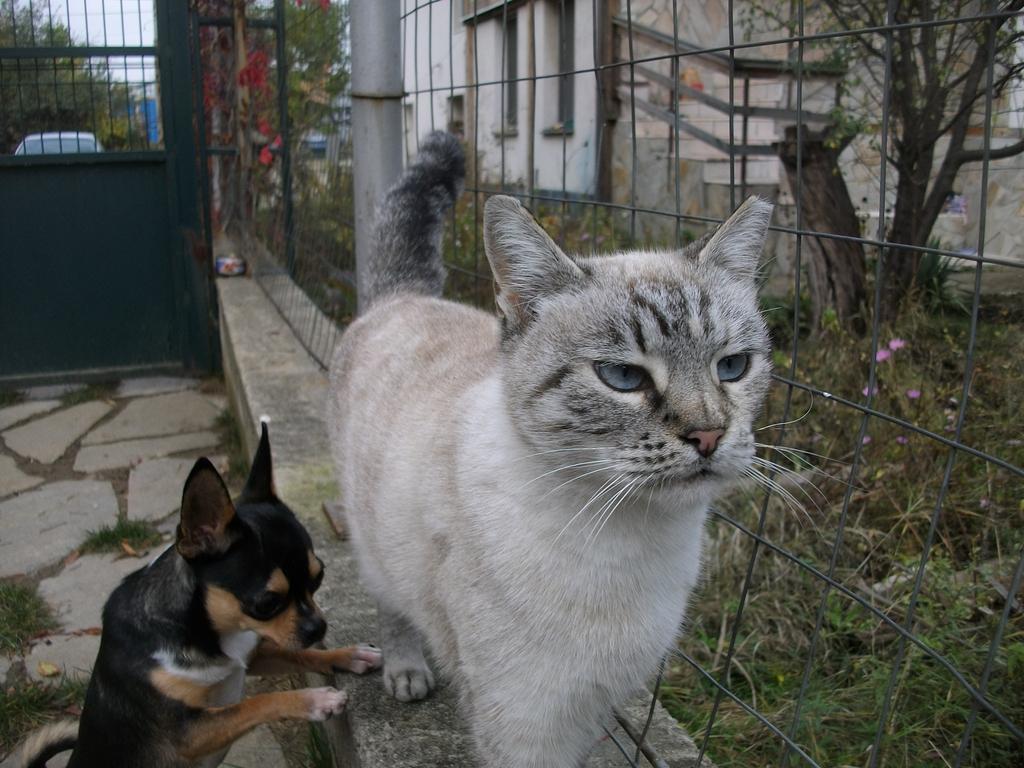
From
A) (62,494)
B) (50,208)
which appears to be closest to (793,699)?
(62,494)

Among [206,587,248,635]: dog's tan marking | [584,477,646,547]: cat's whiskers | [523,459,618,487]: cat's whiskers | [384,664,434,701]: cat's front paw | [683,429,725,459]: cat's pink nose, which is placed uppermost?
[683,429,725,459]: cat's pink nose

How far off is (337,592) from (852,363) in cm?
237

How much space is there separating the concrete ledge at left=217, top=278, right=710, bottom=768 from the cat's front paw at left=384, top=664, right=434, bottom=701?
0.02 meters

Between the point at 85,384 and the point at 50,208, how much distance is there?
1172 mm

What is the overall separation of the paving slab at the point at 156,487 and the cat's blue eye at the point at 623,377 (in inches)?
128

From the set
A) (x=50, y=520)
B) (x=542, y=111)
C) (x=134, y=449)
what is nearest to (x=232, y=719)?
(x=50, y=520)

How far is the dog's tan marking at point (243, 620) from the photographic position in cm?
236

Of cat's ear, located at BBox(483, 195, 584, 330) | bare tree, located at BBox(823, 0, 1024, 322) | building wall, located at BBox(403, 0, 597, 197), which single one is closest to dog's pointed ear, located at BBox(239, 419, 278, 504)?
cat's ear, located at BBox(483, 195, 584, 330)

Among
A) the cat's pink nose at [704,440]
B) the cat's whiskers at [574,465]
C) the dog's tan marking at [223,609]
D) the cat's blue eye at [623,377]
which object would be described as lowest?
the dog's tan marking at [223,609]

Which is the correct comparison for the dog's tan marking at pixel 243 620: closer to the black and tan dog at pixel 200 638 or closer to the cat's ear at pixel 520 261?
the black and tan dog at pixel 200 638

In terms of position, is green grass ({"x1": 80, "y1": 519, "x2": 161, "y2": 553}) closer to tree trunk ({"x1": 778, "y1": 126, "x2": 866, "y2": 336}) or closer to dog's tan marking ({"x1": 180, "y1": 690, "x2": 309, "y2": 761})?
dog's tan marking ({"x1": 180, "y1": 690, "x2": 309, "y2": 761})

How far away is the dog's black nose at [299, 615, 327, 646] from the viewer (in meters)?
2.39

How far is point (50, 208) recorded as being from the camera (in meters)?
6.11

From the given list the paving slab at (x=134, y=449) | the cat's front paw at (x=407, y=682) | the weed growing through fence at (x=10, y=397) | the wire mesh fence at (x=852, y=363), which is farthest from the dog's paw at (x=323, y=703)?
the weed growing through fence at (x=10, y=397)
